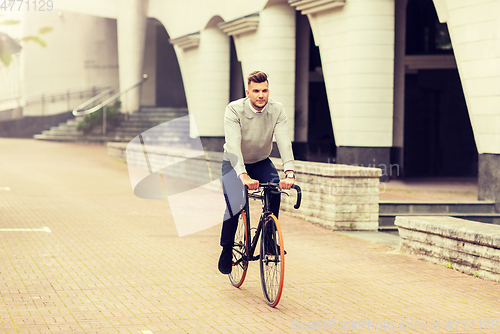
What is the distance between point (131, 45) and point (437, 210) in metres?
24.0

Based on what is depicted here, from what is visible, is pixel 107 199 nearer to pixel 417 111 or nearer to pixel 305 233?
pixel 305 233

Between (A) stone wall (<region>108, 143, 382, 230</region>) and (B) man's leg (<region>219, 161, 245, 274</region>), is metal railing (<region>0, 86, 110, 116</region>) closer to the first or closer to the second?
(A) stone wall (<region>108, 143, 382, 230</region>)

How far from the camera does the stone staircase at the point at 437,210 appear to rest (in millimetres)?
11281

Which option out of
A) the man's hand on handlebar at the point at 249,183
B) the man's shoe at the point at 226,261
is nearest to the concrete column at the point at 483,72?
the man's shoe at the point at 226,261

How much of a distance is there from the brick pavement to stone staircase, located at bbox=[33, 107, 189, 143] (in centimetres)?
2048

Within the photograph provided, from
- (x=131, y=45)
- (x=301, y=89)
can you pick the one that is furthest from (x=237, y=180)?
(x=131, y=45)

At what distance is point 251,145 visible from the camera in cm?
602

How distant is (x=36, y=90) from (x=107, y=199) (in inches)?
932

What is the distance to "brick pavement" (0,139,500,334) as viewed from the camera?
5344 millimetres

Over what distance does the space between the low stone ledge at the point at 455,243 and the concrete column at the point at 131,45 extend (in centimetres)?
2609

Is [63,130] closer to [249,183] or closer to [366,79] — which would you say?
[366,79]

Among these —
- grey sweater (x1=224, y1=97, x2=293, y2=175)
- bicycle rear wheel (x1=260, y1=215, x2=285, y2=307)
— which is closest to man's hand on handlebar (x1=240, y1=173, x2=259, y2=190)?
grey sweater (x1=224, y1=97, x2=293, y2=175)

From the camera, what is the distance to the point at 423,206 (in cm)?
1186

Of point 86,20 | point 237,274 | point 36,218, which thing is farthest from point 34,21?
point 237,274
